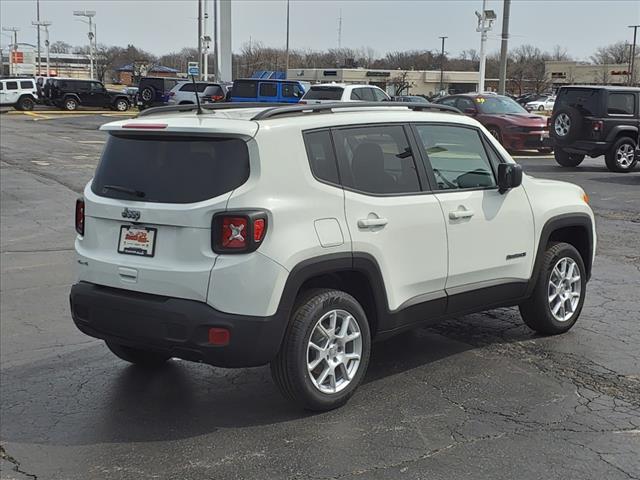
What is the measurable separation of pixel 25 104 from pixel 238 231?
44.5m

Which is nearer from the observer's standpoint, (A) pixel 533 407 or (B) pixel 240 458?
(B) pixel 240 458

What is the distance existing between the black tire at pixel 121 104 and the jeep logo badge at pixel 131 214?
43.1 m

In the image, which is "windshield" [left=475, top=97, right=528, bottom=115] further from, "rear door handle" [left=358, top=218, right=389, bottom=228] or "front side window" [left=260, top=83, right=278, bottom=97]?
"rear door handle" [left=358, top=218, right=389, bottom=228]

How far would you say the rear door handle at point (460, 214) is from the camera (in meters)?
4.97

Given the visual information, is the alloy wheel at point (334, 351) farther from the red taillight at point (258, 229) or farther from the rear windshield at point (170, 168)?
the rear windshield at point (170, 168)

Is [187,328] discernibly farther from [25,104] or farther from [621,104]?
[25,104]

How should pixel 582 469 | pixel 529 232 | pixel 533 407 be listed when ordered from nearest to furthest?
pixel 582 469, pixel 533 407, pixel 529 232

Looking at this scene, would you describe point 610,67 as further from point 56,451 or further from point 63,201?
point 56,451

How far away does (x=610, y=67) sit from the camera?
10288 cm

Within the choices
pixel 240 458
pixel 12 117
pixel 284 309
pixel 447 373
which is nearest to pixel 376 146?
pixel 284 309

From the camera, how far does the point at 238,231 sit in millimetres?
3965

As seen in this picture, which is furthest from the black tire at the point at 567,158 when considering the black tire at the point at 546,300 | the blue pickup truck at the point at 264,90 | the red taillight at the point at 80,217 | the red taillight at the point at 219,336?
the red taillight at the point at 219,336

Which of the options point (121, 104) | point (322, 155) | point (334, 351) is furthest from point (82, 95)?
point (334, 351)

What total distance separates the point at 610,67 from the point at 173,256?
109164 mm
